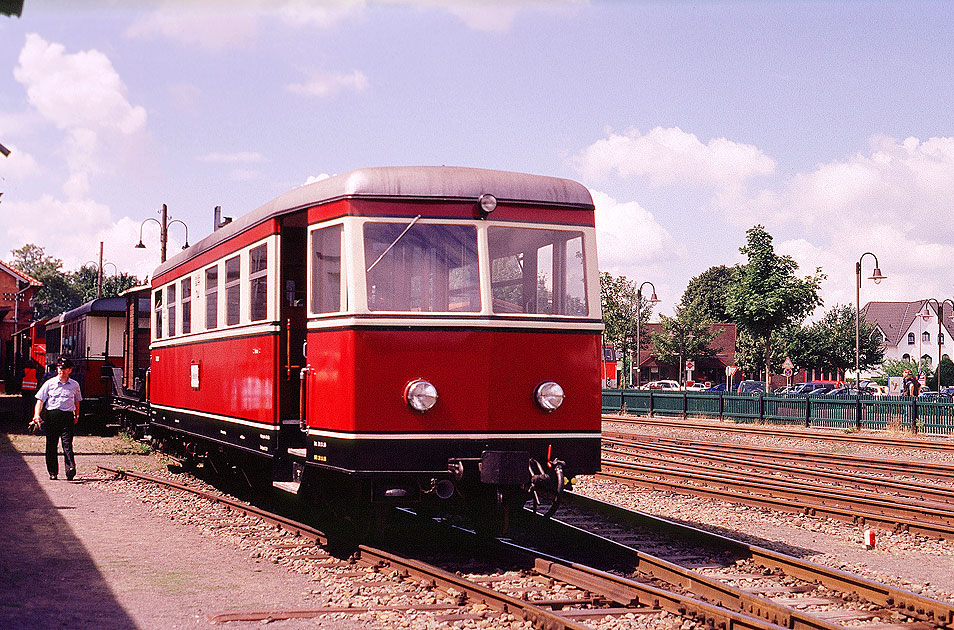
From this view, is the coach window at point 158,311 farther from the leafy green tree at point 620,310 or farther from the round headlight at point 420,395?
the leafy green tree at point 620,310

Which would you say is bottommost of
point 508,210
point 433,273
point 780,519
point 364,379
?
point 780,519

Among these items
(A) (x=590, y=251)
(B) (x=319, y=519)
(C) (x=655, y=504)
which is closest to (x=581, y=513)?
(C) (x=655, y=504)

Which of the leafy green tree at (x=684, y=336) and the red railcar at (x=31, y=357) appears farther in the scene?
the leafy green tree at (x=684, y=336)

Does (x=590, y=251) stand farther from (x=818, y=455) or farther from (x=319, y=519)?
(x=818, y=455)

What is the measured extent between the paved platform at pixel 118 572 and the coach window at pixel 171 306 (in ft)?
8.09

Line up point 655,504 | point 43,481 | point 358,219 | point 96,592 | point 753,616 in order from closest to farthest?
point 753,616 → point 96,592 → point 358,219 → point 655,504 → point 43,481

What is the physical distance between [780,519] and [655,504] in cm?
176

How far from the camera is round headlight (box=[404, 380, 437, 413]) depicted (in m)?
8.48

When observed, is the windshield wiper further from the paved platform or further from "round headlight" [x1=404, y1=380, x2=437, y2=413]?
the paved platform

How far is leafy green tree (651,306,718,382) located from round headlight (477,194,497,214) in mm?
60308

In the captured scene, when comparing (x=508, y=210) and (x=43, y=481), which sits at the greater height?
(x=508, y=210)

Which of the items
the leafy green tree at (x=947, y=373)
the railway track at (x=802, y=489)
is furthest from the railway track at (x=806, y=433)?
the leafy green tree at (x=947, y=373)

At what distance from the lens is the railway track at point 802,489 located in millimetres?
11984

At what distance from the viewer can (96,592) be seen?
7957 mm
